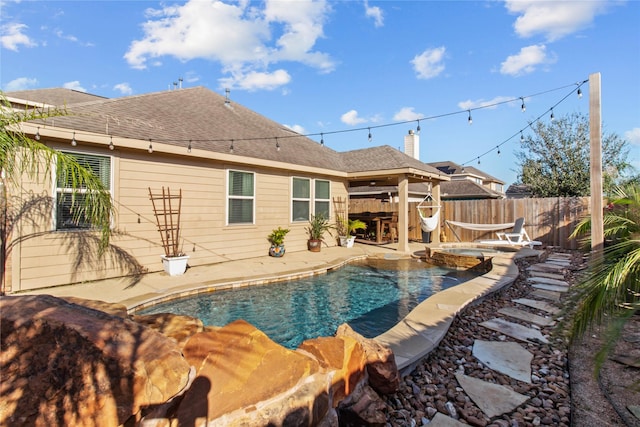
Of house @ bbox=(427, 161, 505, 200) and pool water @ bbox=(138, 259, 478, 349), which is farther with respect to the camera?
house @ bbox=(427, 161, 505, 200)

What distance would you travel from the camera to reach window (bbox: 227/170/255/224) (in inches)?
292

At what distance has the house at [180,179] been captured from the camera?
4949mm

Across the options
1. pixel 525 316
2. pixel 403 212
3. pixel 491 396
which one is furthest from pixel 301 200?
pixel 491 396

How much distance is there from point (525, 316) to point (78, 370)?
433cm

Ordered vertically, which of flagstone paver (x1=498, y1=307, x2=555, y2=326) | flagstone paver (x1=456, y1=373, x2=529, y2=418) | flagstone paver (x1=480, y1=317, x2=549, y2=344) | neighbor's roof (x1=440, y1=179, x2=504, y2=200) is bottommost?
flagstone paver (x1=456, y1=373, x2=529, y2=418)

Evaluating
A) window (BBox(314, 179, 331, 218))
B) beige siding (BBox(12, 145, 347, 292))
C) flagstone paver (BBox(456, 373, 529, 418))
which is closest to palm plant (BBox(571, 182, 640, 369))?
flagstone paver (BBox(456, 373, 529, 418))

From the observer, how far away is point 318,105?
14.5 metres

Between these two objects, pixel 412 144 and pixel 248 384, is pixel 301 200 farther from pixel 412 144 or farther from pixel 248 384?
pixel 412 144

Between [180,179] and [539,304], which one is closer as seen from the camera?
[539,304]

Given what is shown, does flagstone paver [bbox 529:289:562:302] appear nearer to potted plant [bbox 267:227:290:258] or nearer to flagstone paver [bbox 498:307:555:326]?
flagstone paver [bbox 498:307:555:326]

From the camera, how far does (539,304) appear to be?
4.21 meters

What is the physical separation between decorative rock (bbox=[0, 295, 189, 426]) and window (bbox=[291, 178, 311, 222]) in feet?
24.4

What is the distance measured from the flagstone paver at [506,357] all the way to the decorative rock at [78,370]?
2.48m

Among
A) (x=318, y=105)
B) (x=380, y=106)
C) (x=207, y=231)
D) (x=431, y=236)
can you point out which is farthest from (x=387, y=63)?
(x=207, y=231)
